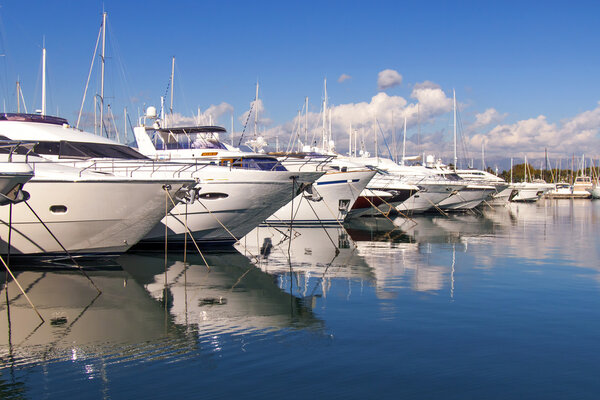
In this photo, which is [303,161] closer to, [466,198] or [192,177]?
[192,177]

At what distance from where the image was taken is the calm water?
7.27 meters

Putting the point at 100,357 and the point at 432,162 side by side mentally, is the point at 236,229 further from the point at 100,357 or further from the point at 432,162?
the point at 432,162

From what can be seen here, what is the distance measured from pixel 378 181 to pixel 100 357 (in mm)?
32018

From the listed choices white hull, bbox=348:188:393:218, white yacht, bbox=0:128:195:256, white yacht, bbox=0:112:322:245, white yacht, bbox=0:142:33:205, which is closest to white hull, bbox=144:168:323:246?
white yacht, bbox=0:112:322:245

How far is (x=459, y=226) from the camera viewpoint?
3278cm

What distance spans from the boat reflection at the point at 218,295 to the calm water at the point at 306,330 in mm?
47

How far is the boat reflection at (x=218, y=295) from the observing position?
33.3 feet

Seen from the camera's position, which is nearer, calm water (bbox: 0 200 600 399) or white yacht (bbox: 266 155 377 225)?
calm water (bbox: 0 200 600 399)

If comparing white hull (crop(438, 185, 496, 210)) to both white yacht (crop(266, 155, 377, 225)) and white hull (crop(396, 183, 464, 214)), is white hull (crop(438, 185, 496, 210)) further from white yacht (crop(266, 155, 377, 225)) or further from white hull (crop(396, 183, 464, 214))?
white yacht (crop(266, 155, 377, 225))

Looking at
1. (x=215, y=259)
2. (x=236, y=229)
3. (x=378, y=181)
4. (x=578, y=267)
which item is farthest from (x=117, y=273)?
(x=378, y=181)

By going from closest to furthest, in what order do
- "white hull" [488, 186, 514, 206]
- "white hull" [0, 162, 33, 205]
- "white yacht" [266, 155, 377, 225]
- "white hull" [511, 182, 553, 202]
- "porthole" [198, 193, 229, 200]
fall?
"white hull" [0, 162, 33, 205] < "porthole" [198, 193, 229, 200] < "white yacht" [266, 155, 377, 225] < "white hull" [488, 186, 514, 206] < "white hull" [511, 182, 553, 202]

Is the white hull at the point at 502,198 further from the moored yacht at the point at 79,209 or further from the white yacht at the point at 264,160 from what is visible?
the moored yacht at the point at 79,209

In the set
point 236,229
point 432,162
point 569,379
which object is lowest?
point 569,379

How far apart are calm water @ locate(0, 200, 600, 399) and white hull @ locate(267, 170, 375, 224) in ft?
39.0
